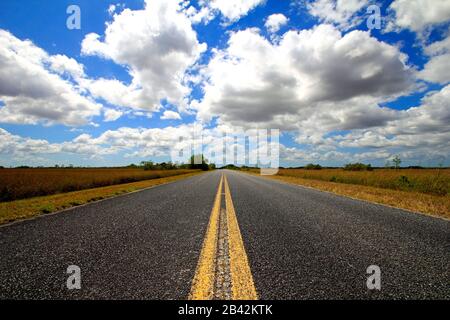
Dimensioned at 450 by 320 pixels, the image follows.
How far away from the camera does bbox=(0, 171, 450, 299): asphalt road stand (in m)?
2.10

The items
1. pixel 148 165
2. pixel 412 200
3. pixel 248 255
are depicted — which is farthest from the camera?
pixel 148 165

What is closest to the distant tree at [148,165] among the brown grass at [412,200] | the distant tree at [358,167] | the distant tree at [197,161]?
the distant tree at [197,161]

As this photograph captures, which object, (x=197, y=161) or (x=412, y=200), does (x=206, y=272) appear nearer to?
(x=412, y=200)

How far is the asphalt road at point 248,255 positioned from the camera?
6.89ft

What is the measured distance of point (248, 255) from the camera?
297 cm

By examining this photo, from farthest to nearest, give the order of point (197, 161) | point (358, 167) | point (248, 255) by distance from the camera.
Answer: point (197, 161) < point (358, 167) < point (248, 255)

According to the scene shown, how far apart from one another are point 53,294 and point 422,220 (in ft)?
22.4

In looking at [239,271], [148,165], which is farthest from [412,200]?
[148,165]

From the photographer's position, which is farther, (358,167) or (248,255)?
(358,167)

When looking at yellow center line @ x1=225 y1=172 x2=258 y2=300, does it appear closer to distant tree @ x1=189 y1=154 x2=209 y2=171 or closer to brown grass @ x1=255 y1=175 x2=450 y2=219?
brown grass @ x1=255 y1=175 x2=450 y2=219

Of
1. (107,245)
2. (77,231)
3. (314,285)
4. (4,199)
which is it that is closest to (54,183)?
(4,199)

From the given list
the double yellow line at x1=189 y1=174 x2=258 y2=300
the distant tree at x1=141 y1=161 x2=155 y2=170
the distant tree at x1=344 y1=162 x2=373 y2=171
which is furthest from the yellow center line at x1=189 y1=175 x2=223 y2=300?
the distant tree at x1=141 y1=161 x2=155 y2=170

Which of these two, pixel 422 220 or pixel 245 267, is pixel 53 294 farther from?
pixel 422 220

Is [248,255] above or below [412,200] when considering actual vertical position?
above
